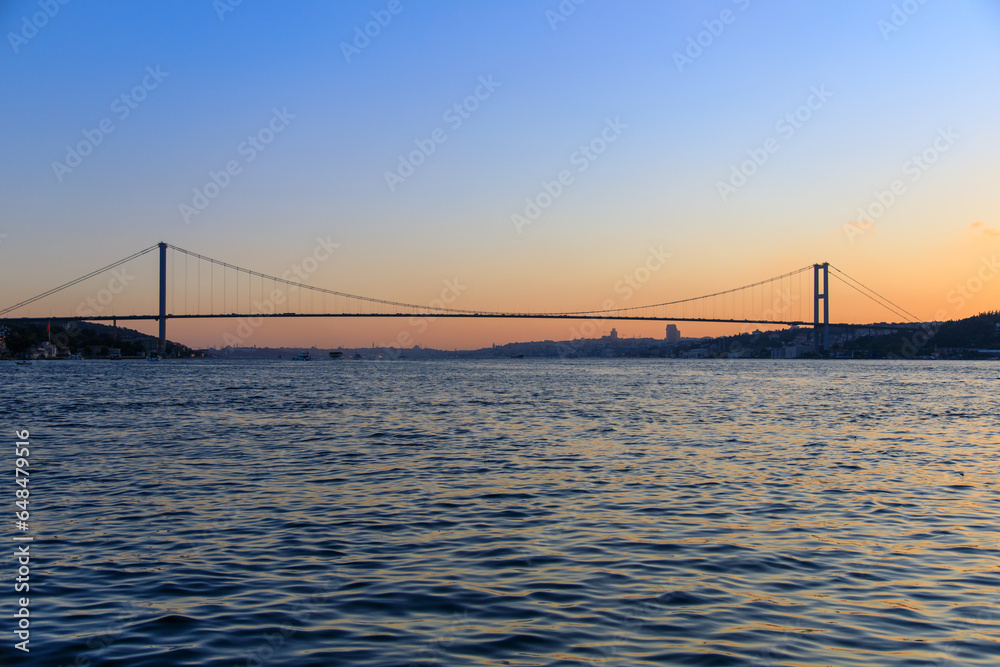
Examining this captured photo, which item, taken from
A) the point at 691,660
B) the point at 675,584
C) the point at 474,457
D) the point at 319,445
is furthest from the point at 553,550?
the point at 319,445

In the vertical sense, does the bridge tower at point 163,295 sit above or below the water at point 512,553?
above

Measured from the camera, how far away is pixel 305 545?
7.70 metres

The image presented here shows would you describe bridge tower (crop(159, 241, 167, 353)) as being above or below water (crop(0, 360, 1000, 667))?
above

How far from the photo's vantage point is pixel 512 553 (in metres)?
7.49

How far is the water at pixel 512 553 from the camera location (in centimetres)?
520

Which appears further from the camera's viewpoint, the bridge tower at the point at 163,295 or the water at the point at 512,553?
the bridge tower at the point at 163,295

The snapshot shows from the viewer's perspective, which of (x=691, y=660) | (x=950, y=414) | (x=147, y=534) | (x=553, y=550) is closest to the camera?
(x=691, y=660)

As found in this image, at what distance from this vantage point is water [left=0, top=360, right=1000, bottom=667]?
5203 millimetres

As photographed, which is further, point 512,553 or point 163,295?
point 163,295

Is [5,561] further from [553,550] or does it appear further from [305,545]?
[553,550]

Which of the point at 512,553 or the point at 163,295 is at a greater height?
the point at 163,295

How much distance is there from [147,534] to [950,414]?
2449 cm

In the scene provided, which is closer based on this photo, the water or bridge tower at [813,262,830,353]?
the water

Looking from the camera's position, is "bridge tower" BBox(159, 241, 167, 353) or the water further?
"bridge tower" BBox(159, 241, 167, 353)
